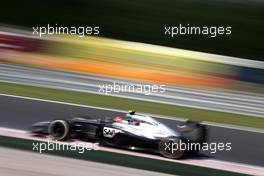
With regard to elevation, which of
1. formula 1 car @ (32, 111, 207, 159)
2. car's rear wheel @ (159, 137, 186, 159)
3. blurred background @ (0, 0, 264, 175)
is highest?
blurred background @ (0, 0, 264, 175)

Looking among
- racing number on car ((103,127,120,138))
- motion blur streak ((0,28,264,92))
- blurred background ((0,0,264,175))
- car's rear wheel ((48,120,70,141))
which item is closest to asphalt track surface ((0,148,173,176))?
car's rear wheel ((48,120,70,141))

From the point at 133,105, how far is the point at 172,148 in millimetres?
3486

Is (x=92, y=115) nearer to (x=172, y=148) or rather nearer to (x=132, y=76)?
(x=172, y=148)

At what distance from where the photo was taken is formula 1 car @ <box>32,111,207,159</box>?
7.22m

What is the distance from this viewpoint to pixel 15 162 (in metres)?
5.69

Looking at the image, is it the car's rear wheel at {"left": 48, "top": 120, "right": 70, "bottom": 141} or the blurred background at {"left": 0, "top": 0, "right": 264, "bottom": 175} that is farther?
the blurred background at {"left": 0, "top": 0, "right": 264, "bottom": 175}

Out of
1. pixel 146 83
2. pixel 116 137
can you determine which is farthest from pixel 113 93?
pixel 116 137

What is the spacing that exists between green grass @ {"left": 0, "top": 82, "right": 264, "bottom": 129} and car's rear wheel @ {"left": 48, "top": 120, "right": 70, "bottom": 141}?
3098 millimetres

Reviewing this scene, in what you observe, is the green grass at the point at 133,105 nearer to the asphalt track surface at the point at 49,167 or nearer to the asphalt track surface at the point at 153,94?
the asphalt track surface at the point at 153,94

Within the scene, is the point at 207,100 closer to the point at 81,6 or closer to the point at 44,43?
the point at 44,43

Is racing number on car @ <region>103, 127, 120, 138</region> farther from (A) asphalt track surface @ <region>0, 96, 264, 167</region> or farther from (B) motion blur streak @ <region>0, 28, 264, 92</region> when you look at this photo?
(B) motion blur streak @ <region>0, 28, 264, 92</region>

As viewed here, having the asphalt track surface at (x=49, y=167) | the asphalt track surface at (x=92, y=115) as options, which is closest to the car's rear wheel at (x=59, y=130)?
the asphalt track surface at (x=92, y=115)

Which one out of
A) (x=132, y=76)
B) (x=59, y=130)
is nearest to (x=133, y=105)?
(x=132, y=76)

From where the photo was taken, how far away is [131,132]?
743 centimetres
